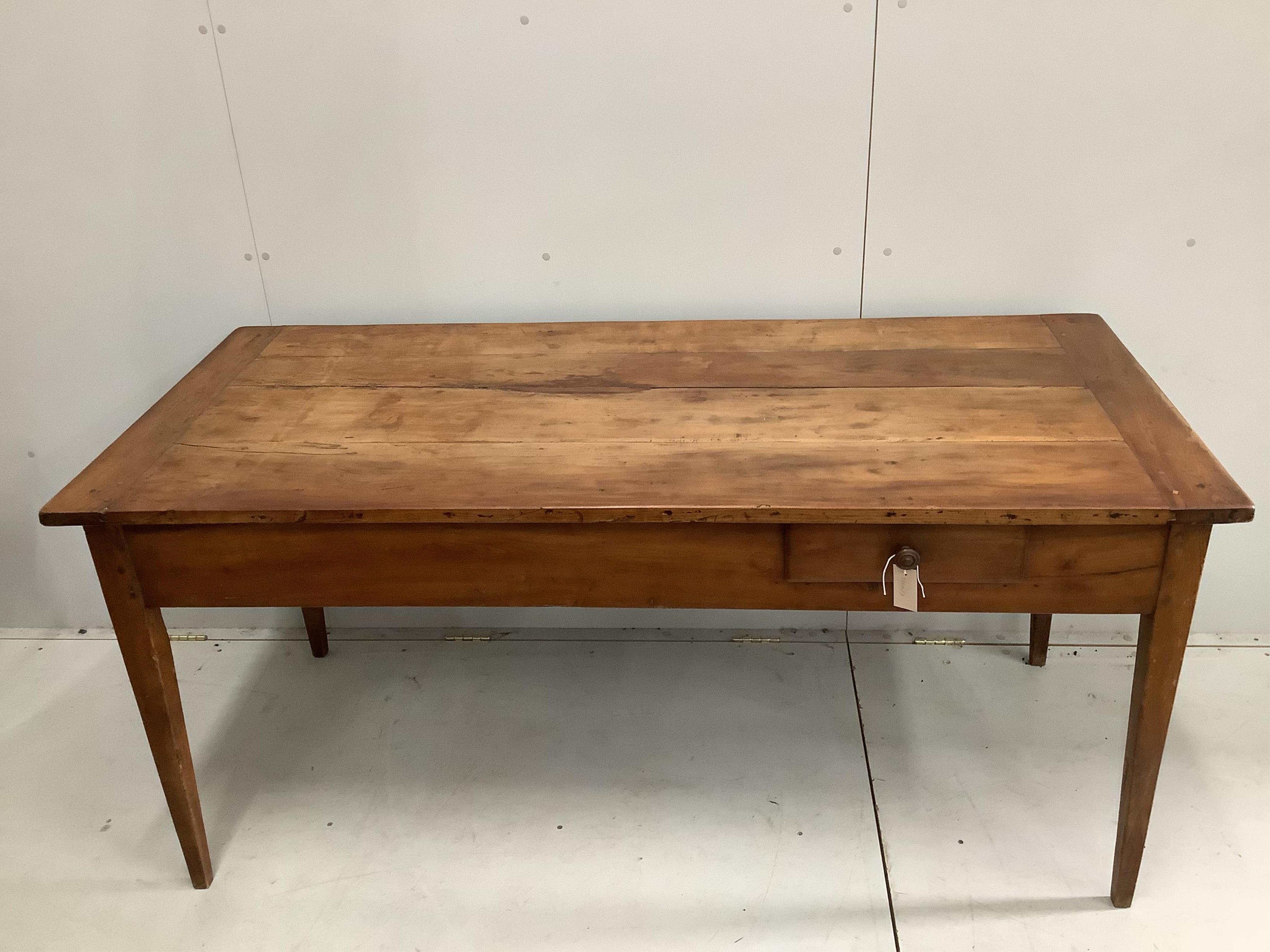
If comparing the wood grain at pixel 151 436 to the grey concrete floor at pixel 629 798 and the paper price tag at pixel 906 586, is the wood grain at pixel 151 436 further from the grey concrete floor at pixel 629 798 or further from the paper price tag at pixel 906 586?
the paper price tag at pixel 906 586

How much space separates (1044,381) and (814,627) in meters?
0.82

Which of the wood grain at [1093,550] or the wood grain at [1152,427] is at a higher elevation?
the wood grain at [1152,427]

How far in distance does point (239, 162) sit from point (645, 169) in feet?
2.43

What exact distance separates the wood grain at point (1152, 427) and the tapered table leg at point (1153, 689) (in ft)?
0.13

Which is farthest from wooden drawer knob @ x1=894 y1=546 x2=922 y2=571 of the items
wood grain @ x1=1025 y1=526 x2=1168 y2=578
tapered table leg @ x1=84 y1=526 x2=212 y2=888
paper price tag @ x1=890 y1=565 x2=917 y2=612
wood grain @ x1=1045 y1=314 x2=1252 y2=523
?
tapered table leg @ x1=84 y1=526 x2=212 y2=888

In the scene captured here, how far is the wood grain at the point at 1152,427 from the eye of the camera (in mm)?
1255

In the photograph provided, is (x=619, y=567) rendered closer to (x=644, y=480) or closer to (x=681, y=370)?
(x=644, y=480)

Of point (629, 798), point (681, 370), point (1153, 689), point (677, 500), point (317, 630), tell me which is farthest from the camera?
point (317, 630)

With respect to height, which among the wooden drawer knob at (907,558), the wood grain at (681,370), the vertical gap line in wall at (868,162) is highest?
the vertical gap line in wall at (868,162)

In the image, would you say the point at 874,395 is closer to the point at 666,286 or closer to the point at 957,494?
the point at 957,494

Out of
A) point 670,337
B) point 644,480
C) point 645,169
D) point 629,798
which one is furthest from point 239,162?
point 629,798

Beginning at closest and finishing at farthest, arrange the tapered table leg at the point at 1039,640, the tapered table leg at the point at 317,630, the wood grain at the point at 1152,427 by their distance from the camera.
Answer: the wood grain at the point at 1152,427, the tapered table leg at the point at 1039,640, the tapered table leg at the point at 317,630

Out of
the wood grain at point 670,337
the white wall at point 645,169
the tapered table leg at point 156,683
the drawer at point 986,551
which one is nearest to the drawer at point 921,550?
the drawer at point 986,551

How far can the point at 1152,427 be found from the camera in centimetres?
144
